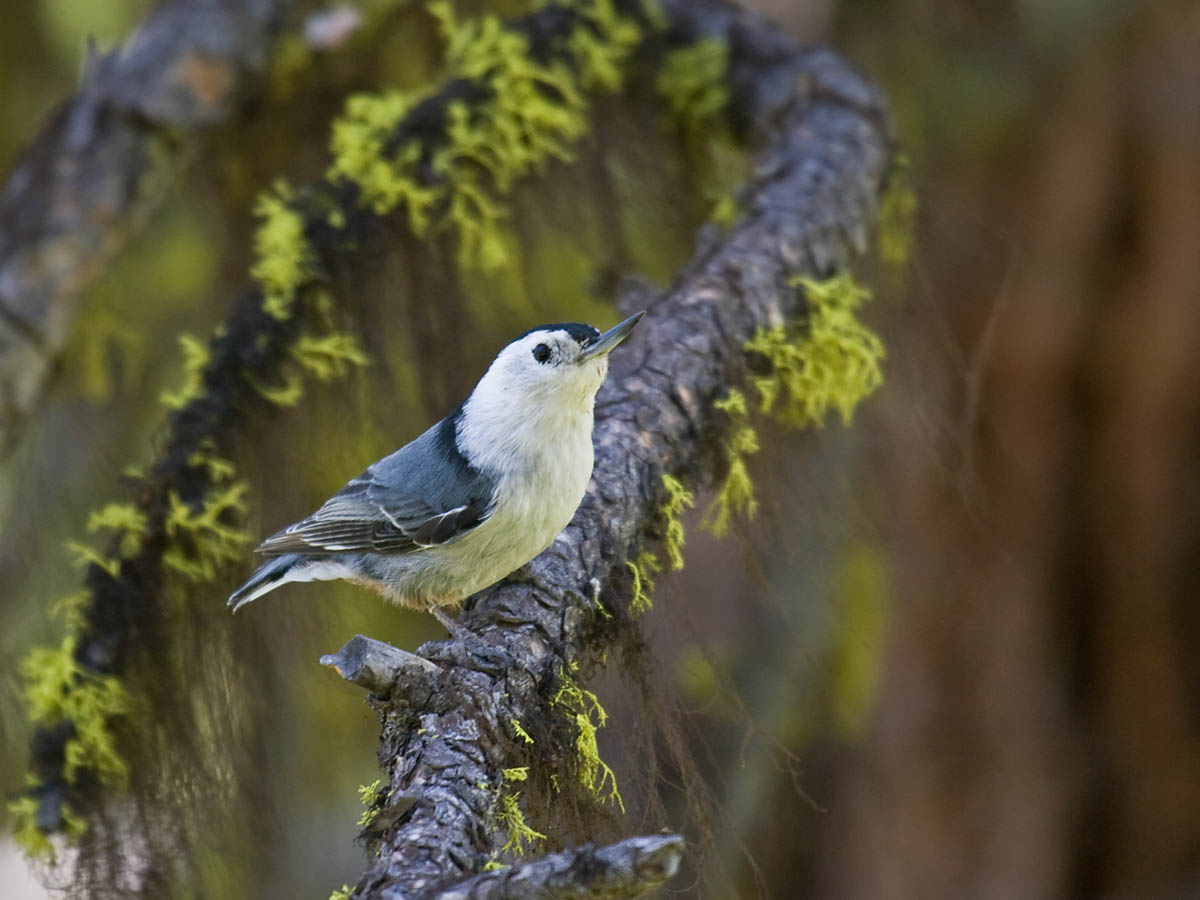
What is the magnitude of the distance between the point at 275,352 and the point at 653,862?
1.50 m

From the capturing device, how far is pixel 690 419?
7.06 ft

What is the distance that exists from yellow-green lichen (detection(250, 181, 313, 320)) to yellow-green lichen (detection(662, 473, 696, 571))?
2.64 ft

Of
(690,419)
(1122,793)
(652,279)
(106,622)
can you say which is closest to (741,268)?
(690,419)

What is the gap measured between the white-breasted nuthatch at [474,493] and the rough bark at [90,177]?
0.85m

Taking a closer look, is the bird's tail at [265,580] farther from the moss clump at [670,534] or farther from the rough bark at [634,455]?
the moss clump at [670,534]

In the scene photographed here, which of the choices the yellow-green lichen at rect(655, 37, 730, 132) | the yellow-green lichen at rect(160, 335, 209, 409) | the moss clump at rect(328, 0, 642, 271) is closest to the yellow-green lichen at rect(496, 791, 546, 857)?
the yellow-green lichen at rect(160, 335, 209, 409)

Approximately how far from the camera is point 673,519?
81.4 inches

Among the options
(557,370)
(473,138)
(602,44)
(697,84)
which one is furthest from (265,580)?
(697,84)

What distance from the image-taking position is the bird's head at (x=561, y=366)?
7.26 ft

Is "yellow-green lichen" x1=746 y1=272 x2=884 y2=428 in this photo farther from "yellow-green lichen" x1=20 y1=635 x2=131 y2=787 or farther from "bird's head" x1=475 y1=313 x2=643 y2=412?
"yellow-green lichen" x1=20 y1=635 x2=131 y2=787

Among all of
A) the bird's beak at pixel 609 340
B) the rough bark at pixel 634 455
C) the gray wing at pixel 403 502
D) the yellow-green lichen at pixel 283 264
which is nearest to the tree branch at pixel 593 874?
the rough bark at pixel 634 455

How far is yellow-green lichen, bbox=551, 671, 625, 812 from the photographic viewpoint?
1.66 metres

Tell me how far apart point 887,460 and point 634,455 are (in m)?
0.86

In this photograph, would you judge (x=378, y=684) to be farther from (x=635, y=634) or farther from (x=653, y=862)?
(x=653, y=862)
